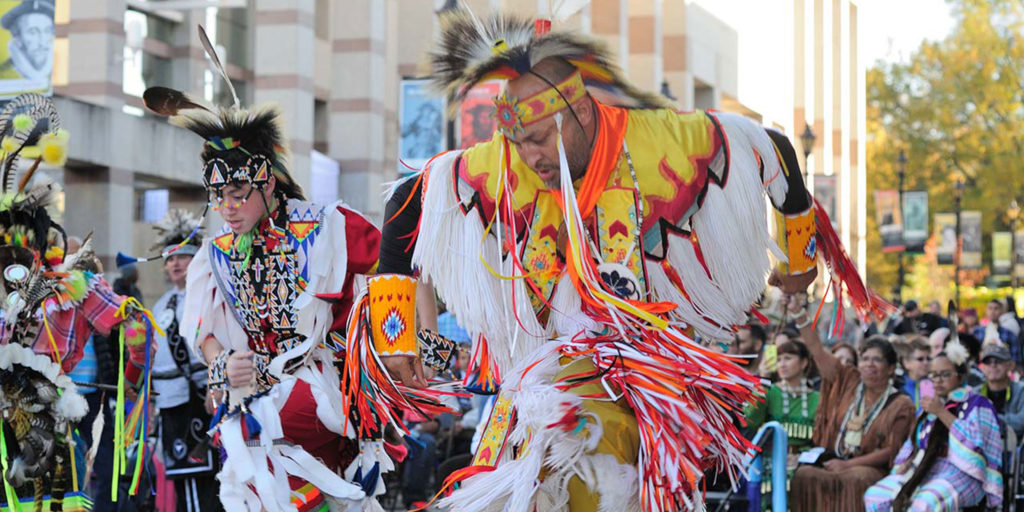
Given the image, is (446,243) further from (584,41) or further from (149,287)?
(149,287)

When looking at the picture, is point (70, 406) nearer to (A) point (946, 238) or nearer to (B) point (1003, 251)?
(A) point (946, 238)

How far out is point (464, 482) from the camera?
4359mm

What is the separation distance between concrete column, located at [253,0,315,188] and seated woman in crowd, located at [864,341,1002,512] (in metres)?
16.3

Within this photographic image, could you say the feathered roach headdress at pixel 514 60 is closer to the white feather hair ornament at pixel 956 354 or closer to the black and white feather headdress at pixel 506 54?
the black and white feather headdress at pixel 506 54

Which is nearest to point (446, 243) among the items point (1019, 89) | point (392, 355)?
point (392, 355)

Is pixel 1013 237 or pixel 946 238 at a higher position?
pixel 1013 237

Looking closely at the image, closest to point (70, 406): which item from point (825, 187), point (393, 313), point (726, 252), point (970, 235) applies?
point (393, 313)

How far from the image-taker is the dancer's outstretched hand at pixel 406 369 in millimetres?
4711

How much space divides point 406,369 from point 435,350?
0.29 meters

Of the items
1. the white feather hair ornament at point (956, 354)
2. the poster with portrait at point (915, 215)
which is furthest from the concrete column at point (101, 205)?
the poster with portrait at point (915, 215)

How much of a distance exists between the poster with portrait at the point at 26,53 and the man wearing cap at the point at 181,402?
1867 millimetres

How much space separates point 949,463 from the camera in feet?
29.8

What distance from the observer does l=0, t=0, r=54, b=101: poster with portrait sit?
10.5 metres

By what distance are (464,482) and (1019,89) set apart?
125ft
